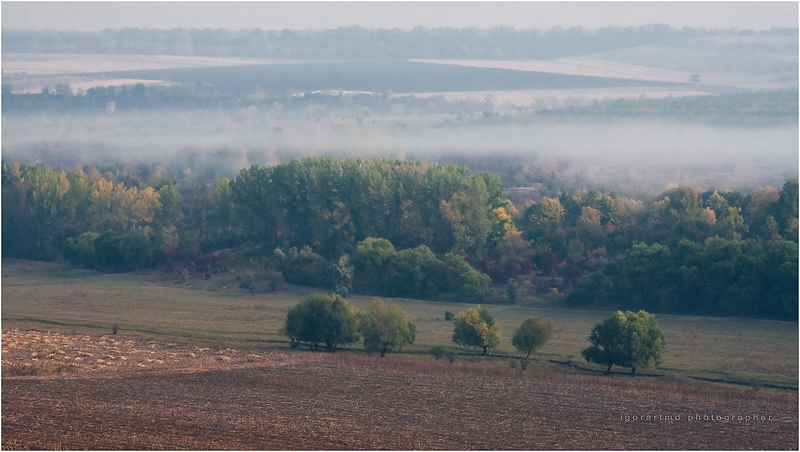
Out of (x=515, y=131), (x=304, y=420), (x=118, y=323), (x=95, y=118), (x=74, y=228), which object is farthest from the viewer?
(x=95, y=118)

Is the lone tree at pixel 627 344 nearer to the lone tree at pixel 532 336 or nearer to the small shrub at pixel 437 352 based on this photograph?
the lone tree at pixel 532 336

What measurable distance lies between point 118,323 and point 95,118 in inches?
4626

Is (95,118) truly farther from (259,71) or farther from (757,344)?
(757,344)

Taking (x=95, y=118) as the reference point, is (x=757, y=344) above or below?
below

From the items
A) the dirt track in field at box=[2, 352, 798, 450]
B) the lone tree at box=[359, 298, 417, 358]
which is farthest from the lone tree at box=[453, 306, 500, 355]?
the dirt track in field at box=[2, 352, 798, 450]

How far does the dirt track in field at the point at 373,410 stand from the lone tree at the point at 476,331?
5.17 m

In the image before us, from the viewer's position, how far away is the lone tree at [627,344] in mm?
45781

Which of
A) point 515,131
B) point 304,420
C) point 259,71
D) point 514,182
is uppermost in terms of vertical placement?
point 259,71

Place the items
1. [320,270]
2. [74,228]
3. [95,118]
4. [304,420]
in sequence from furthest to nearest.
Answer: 1. [95,118]
2. [74,228]
3. [320,270]
4. [304,420]

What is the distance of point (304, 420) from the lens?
1362 inches

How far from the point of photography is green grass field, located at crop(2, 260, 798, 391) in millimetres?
47469

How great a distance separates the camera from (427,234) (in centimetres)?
8200

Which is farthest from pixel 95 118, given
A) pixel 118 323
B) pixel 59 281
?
pixel 118 323

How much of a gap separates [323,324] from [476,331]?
858 centimetres
